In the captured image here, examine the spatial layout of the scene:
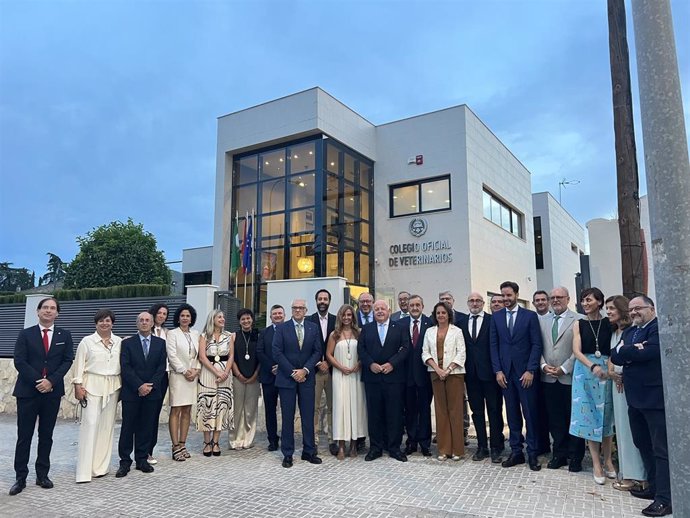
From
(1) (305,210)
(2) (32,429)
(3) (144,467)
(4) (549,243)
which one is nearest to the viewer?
(2) (32,429)

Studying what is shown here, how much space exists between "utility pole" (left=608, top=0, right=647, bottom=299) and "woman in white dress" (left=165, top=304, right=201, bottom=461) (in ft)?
16.7

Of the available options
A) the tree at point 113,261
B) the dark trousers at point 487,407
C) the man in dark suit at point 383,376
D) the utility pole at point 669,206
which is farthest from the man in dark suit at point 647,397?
the tree at point 113,261

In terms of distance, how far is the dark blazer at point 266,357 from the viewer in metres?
6.42

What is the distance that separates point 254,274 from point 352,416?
10402mm

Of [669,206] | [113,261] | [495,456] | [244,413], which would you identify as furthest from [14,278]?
[669,206]

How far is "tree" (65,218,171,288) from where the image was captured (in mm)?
22250

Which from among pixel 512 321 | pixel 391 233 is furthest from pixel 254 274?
pixel 512 321

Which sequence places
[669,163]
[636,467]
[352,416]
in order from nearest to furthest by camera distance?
[669,163] < [636,467] < [352,416]

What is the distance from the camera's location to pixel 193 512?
416 cm

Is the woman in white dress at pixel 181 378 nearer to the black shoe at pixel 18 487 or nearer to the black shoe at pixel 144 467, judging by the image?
the black shoe at pixel 144 467

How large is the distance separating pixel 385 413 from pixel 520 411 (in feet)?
5.06

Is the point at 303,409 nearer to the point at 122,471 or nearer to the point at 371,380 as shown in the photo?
the point at 371,380

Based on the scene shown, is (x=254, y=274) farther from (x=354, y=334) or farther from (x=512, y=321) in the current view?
(x=512, y=321)

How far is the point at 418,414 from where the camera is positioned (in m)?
6.13
